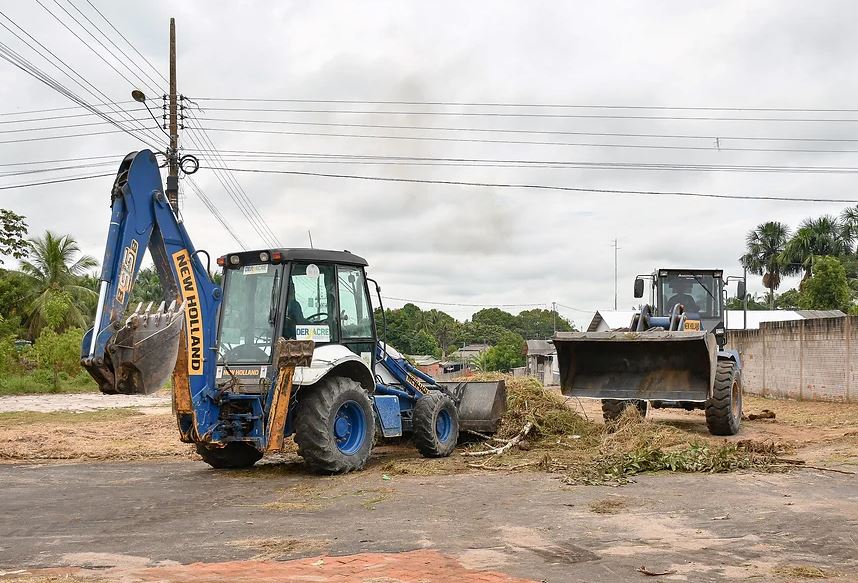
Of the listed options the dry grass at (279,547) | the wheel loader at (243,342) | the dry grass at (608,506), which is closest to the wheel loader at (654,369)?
the wheel loader at (243,342)

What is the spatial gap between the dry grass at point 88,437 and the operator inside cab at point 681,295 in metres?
8.83

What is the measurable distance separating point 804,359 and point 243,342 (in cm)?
1633

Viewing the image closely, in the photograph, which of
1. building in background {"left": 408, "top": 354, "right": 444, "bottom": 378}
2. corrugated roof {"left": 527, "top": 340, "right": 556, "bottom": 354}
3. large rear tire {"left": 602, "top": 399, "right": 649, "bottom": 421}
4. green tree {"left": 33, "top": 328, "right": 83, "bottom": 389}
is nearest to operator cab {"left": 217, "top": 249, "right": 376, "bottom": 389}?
building in background {"left": 408, "top": 354, "right": 444, "bottom": 378}

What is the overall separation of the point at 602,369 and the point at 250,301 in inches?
226

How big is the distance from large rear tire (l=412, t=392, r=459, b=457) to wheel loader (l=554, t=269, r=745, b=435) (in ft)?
7.71

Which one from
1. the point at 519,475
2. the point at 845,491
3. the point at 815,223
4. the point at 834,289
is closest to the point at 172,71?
the point at 519,475

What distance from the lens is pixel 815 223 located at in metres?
52.1

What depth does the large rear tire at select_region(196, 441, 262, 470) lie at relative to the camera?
423 inches

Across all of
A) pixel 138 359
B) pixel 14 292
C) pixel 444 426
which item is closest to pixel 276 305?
pixel 138 359

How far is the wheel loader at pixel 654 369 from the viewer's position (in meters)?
12.2

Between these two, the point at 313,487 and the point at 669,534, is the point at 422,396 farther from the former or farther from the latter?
the point at 669,534

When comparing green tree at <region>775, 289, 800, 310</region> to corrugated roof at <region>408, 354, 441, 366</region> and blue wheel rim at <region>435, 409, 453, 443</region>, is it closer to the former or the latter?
corrugated roof at <region>408, 354, 441, 366</region>

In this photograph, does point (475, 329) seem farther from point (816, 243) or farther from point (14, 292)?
point (14, 292)

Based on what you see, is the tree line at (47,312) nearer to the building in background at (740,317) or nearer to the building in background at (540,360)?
the building in background at (540,360)
